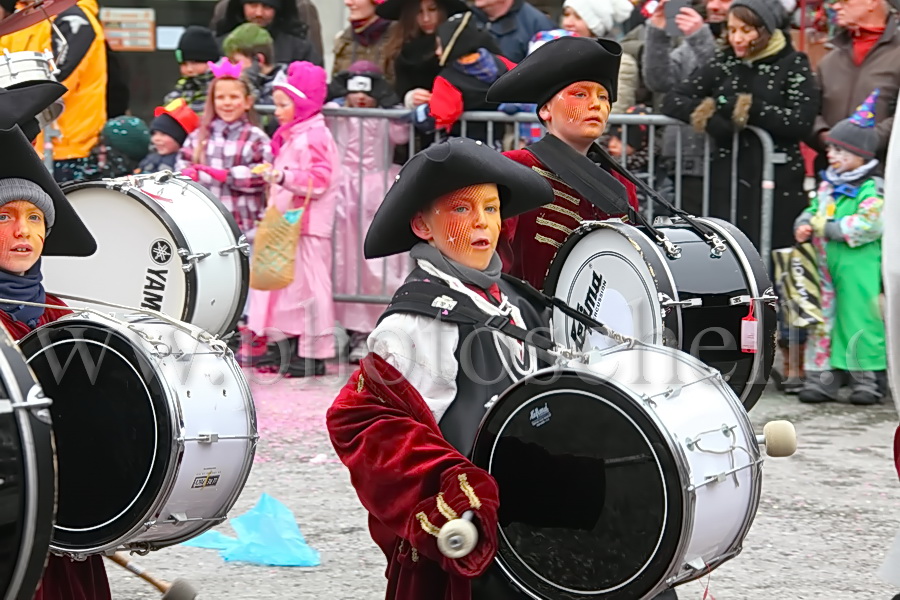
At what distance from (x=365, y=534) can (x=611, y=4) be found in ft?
12.7

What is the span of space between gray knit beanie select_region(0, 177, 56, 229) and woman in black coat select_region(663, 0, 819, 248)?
4.40m

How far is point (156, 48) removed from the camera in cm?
1294

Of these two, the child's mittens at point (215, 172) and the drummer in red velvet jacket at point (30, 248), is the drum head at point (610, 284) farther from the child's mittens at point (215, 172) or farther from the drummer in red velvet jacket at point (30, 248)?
the child's mittens at point (215, 172)

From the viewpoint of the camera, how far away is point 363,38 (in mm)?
9016

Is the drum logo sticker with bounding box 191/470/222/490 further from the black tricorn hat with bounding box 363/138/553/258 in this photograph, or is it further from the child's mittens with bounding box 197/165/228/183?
the child's mittens with bounding box 197/165/228/183

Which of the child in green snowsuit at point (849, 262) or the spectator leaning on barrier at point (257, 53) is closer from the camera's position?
the child in green snowsuit at point (849, 262)

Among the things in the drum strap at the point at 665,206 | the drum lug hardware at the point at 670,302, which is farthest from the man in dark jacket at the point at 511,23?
the drum lug hardware at the point at 670,302

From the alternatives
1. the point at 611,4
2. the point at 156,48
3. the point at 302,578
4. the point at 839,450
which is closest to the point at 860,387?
the point at 839,450

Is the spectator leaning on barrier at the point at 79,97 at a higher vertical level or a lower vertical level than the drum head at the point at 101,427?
higher

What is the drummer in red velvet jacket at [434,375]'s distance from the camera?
11.0 feet

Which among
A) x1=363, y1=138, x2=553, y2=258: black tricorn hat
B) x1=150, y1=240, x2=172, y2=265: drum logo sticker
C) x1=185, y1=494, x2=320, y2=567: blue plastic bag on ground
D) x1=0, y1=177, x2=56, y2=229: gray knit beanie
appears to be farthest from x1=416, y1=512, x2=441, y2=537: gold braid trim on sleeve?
x1=150, y1=240, x2=172, y2=265: drum logo sticker

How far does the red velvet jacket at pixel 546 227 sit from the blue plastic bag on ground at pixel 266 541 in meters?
1.19

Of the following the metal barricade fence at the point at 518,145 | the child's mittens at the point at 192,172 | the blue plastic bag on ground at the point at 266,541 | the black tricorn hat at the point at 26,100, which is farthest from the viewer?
the child's mittens at the point at 192,172

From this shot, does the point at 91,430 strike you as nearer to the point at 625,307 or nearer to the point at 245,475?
the point at 245,475
